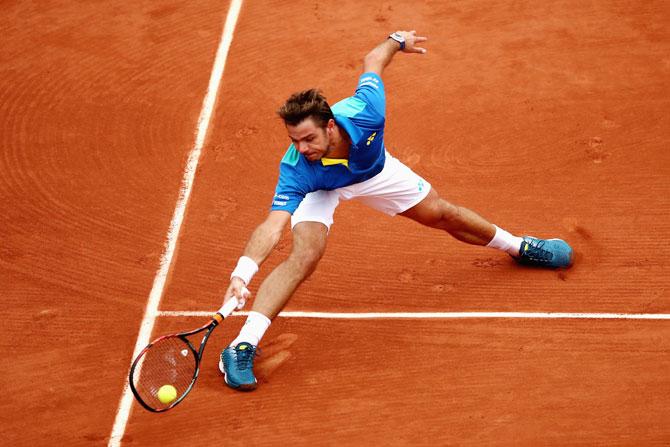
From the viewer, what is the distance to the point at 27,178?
329 inches

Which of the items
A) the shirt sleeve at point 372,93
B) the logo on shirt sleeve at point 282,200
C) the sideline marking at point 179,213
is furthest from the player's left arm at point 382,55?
the sideline marking at point 179,213

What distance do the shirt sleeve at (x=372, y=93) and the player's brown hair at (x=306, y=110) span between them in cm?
48

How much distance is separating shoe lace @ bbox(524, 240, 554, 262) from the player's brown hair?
2.12 meters

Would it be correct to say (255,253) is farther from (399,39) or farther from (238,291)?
(399,39)

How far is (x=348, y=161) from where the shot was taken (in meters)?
6.22

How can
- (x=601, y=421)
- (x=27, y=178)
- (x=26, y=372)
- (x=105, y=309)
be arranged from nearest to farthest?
(x=601, y=421) < (x=26, y=372) < (x=105, y=309) < (x=27, y=178)

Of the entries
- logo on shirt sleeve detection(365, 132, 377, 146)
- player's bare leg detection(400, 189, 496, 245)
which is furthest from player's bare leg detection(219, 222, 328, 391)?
player's bare leg detection(400, 189, 496, 245)

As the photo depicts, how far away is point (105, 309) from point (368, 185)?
7.13 feet

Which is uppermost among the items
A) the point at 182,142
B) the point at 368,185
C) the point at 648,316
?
the point at 368,185

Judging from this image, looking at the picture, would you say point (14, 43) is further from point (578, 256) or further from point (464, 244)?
point (578, 256)

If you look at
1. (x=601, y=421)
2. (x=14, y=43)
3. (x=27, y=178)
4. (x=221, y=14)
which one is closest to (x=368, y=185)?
(x=601, y=421)

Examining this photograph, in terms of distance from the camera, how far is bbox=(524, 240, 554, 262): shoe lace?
7184 millimetres

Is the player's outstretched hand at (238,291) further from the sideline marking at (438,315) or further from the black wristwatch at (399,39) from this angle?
the black wristwatch at (399,39)

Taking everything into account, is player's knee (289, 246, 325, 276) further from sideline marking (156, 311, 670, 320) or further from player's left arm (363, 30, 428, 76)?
player's left arm (363, 30, 428, 76)
